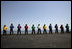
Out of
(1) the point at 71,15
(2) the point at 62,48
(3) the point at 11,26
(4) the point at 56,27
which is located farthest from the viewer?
(4) the point at 56,27

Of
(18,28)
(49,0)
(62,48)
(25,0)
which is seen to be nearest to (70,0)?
(49,0)

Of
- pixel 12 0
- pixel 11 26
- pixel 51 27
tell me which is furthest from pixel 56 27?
pixel 12 0

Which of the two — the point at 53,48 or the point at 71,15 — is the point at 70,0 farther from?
the point at 53,48

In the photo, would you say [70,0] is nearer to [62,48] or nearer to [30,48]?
[62,48]

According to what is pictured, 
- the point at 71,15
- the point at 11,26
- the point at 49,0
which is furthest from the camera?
the point at 11,26

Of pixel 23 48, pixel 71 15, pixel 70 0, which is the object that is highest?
pixel 70 0

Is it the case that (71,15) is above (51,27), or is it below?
above

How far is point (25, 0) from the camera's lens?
44.9ft

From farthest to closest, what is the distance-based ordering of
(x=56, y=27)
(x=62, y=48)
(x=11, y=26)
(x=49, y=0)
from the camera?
1. (x=56, y=27)
2. (x=11, y=26)
3. (x=49, y=0)
4. (x=62, y=48)

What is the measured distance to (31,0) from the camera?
13.6 meters

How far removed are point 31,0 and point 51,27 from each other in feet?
26.7

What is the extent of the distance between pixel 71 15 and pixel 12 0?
857 centimetres

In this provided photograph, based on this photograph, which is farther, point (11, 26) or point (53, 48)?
point (11, 26)

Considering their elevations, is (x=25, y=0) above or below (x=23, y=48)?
above
